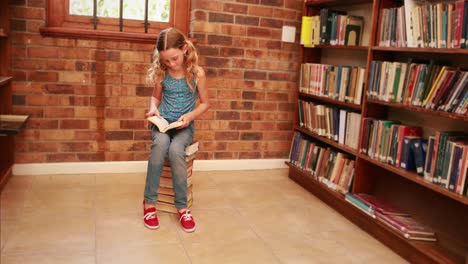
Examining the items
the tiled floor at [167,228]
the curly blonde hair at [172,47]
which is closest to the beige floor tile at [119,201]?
the tiled floor at [167,228]

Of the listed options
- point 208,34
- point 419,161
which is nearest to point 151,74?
point 208,34

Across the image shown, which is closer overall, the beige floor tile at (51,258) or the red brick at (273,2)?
the beige floor tile at (51,258)

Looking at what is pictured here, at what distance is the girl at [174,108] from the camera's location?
2.55 m

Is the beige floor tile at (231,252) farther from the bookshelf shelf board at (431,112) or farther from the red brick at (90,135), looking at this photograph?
the red brick at (90,135)

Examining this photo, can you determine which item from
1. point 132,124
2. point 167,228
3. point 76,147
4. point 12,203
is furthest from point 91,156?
point 167,228

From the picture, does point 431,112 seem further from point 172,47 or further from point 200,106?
point 172,47

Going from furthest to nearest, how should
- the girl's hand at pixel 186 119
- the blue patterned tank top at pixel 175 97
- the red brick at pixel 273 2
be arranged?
1. the red brick at pixel 273 2
2. the blue patterned tank top at pixel 175 97
3. the girl's hand at pixel 186 119

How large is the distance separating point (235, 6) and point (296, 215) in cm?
175

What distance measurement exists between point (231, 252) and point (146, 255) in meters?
0.44

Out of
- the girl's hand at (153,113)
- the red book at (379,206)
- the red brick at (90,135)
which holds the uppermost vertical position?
the girl's hand at (153,113)

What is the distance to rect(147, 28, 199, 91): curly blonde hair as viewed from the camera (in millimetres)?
2516

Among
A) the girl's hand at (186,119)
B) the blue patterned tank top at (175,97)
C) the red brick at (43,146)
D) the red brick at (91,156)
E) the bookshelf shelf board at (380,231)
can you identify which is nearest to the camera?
the bookshelf shelf board at (380,231)

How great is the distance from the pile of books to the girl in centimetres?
104

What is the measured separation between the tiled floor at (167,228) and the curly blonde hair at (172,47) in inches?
33.6
